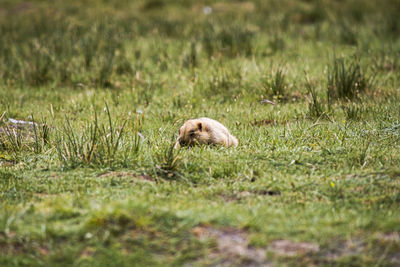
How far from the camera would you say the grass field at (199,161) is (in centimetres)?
312

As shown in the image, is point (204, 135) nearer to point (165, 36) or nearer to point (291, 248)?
point (291, 248)

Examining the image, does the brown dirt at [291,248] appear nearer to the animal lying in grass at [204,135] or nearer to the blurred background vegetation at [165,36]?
the animal lying in grass at [204,135]

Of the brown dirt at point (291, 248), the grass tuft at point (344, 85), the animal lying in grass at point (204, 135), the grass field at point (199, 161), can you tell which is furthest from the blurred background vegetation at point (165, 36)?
the brown dirt at point (291, 248)

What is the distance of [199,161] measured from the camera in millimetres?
4461

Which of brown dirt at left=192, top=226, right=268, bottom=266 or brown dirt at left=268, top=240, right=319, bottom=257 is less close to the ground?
brown dirt at left=268, top=240, right=319, bottom=257

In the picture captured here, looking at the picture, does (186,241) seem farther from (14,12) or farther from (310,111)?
(14,12)

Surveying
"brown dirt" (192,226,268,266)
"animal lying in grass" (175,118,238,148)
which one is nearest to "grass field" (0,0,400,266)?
"brown dirt" (192,226,268,266)

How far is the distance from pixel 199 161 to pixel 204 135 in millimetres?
984

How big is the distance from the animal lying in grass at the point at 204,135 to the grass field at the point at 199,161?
0.69ft

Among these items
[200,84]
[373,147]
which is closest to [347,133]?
[373,147]

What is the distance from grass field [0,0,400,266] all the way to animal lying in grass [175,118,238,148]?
0.69 ft

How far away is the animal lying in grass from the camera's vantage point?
5357mm

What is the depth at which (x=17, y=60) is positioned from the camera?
9766 mm

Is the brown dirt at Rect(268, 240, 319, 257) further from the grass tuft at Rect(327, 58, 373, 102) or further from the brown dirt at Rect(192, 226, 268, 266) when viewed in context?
the grass tuft at Rect(327, 58, 373, 102)
